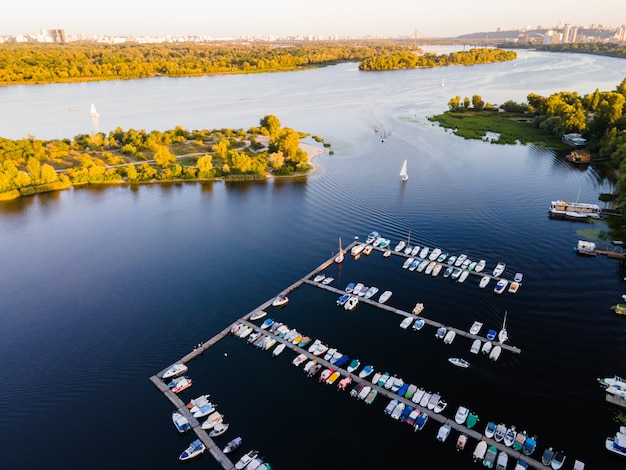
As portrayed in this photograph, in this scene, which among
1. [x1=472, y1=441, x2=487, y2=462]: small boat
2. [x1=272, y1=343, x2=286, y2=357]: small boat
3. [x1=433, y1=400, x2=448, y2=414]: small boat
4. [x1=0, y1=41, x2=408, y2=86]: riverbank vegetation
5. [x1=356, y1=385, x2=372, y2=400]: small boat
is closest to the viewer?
[x1=472, y1=441, x2=487, y2=462]: small boat

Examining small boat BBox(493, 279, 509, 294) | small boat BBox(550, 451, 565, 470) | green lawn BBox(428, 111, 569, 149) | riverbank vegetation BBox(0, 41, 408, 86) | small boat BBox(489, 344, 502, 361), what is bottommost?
small boat BBox(550, 451, 565, 470)

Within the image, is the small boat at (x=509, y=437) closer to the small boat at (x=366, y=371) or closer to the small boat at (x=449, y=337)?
the small boat at (x=449, y=337)

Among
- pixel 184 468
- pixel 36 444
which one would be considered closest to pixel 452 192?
pixel 184 468

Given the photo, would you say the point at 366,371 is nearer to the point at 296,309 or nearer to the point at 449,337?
the point at 449,337

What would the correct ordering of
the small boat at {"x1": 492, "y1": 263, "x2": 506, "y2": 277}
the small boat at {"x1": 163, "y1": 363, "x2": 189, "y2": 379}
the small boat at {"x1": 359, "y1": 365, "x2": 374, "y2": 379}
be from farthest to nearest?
the small boat at {"x1": 492, "y1": 263, "x2": 506, "y2": 277}
the small boat at {"x1": 163, "y1": 363, "x2": 189, "y2": 379}
the small boat at {"x1": 359, "y1": 365, "x2": 374, "y2": 379}

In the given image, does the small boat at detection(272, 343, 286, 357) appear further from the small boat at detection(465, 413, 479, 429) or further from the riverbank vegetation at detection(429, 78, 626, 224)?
the riverbank vegetation at detection(429, 78, 626, 224)

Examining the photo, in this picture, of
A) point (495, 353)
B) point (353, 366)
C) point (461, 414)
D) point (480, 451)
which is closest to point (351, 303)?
point (353, 366)

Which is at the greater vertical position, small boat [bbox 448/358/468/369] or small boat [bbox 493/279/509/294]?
small boat [bbox 493/279/509/294]

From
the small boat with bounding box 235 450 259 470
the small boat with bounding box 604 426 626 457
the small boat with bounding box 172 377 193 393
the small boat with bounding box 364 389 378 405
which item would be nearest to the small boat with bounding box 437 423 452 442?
the small boat with bounding box 364 389 378 405
